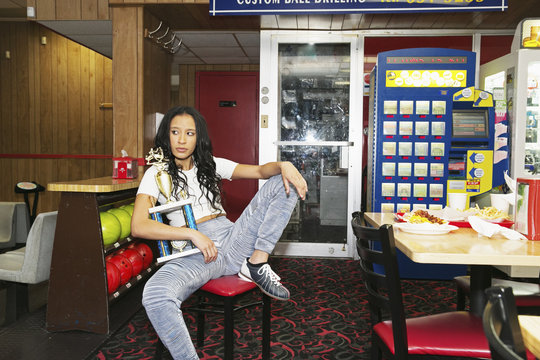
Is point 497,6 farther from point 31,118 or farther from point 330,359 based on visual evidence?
point 31,118

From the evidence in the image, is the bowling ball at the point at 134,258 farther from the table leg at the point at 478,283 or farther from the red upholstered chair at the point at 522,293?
the table leg at the point at 478,283

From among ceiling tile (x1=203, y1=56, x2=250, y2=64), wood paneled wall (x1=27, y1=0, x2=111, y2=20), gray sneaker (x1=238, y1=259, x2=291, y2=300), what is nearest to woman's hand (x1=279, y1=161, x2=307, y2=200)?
gray sneaker (x1=238, y1=259, x2=291, y2=300)

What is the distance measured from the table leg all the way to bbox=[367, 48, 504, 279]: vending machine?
6.44 feet

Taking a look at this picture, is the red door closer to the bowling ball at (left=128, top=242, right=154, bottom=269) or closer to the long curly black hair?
the bowling ball at (left=128, top=242, right=154, bottom=269)

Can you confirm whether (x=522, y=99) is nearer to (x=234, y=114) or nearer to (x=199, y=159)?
(x=199, y=159)

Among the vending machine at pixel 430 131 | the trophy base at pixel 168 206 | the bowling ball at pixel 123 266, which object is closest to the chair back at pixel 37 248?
the bowling ball at pixel 123 266

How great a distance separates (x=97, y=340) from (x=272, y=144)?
282cm

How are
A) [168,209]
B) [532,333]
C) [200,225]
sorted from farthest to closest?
1. [200,225]
2. [168,209]
3. [532,333]

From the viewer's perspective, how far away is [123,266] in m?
3.16

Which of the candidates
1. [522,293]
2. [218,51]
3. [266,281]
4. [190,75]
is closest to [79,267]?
[266,281]

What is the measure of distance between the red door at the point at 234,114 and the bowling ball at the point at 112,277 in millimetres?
4103

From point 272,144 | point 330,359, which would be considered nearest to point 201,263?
point 330,359

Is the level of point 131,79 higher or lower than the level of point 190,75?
lower

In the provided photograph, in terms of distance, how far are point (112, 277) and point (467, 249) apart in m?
2.25
